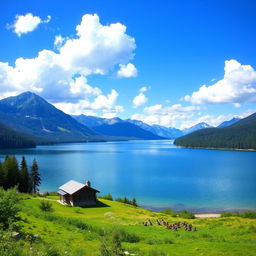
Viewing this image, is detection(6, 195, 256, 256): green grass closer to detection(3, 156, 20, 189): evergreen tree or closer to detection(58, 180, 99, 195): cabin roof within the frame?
detection(58, 180, 99, 195): cabin roof

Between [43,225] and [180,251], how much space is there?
11.0 m

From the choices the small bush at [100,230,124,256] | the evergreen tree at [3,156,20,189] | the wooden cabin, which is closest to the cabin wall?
the wooden cabin

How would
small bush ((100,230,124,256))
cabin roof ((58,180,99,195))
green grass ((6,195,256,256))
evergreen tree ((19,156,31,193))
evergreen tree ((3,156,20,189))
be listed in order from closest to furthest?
small bush ((100,230,124,256)) → green grass ((6,195,256,256)) → cabin roof ((58,180,99,195)) → evergreen tree ((3,156,20,189)) → evergreen tree ((19,156,31,193))

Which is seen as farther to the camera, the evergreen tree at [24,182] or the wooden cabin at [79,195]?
the evergreen tree at [24,182]

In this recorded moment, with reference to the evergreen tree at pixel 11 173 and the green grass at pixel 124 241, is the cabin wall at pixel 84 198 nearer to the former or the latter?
the evergreen tree at pixel 11 173

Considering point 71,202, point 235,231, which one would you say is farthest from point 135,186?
point 235,231

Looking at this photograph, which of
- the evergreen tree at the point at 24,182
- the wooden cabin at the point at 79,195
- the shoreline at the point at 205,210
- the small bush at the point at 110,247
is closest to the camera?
the small bush at the point at 110,247

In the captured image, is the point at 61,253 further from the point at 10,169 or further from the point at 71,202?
the point at 10,169

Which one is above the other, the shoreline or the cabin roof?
the cabin roof

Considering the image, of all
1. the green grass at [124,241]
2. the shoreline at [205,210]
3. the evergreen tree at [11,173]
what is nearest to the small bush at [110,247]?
the green grass at [124,241]

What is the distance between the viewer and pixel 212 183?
3625 inches

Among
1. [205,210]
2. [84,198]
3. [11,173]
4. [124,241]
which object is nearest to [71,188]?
[84,198]

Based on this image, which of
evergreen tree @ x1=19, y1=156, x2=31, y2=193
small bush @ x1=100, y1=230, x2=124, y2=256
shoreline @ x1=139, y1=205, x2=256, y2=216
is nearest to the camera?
small bush @ x1=100, y1=230, x2=124, y2=256

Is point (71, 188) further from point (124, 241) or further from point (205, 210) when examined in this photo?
point (124, 241)
